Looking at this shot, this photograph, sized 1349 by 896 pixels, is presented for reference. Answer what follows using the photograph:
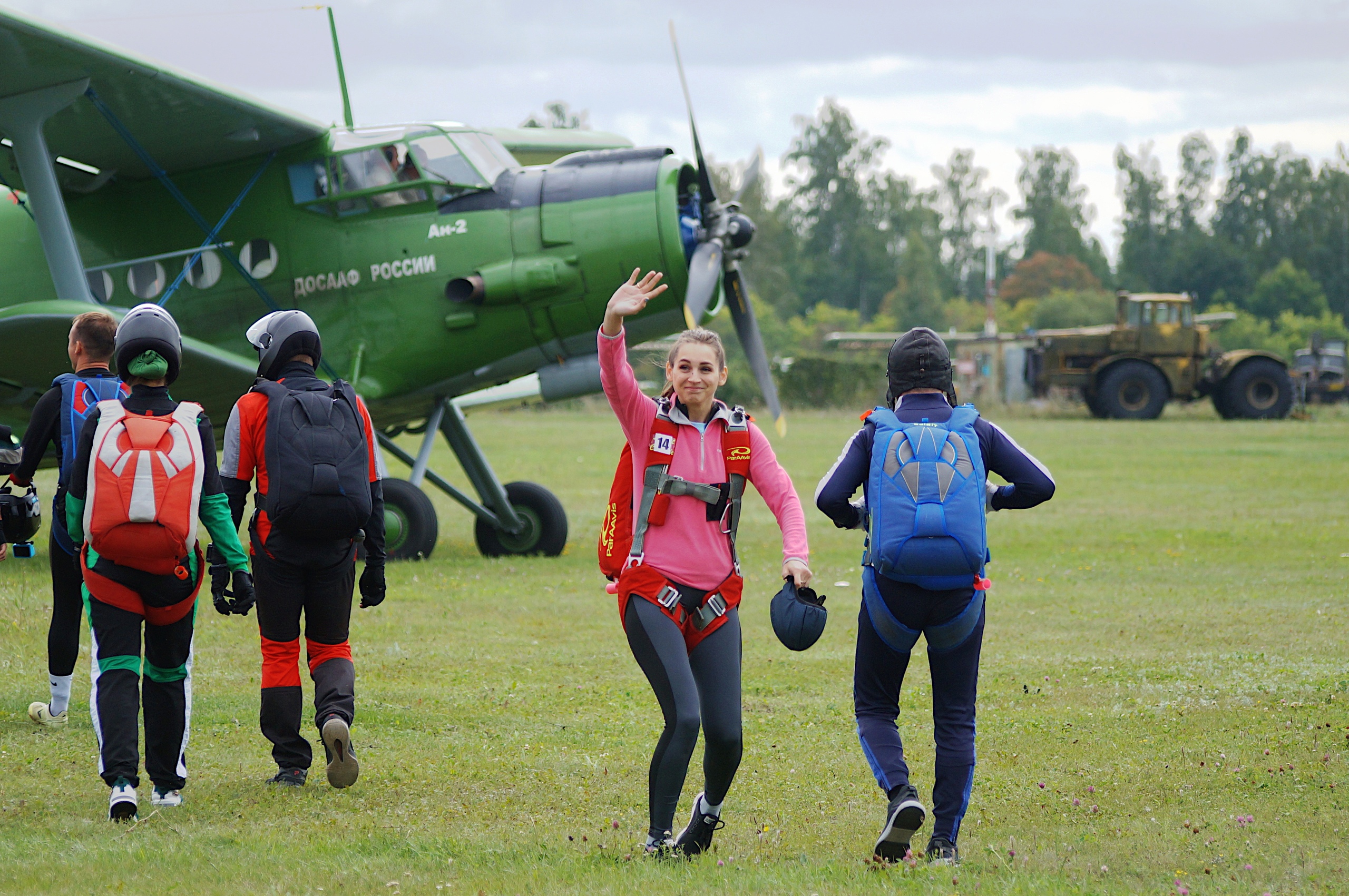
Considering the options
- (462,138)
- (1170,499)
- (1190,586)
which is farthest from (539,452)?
(1190,586)

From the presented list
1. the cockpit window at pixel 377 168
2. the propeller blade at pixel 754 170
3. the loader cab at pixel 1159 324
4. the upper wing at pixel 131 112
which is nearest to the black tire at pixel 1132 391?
the loader cab at pixel 1159 324

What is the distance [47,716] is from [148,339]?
2.42 meters

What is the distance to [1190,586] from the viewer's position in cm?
1171

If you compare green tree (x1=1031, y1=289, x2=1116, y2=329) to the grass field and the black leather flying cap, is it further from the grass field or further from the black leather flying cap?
the black leather flying cap

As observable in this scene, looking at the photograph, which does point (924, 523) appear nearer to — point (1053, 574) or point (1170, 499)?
point (1053, 574)

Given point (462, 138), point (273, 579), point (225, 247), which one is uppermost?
point (462, 138)

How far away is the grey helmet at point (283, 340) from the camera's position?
5.31m

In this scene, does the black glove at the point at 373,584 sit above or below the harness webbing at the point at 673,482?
below

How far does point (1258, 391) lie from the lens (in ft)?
134

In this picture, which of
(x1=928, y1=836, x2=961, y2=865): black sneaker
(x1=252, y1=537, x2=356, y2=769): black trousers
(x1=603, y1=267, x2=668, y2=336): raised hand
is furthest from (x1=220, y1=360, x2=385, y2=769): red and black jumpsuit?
(x1=928, y1=836, x2=961, y2=865): black sneaker

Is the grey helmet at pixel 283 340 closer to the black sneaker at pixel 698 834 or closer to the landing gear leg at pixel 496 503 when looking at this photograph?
the black sneaker at pixel 698 834

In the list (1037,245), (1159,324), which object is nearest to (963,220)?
(1037,245)

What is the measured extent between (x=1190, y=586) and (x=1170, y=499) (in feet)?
26.1

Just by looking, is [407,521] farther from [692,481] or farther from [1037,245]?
[1037,245]
